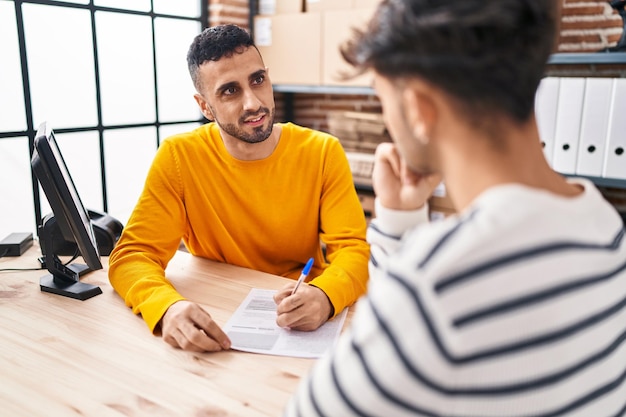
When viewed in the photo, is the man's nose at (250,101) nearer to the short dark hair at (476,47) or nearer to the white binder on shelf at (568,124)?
the short dark hair at (476,47)

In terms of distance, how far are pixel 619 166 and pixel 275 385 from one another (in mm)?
1746

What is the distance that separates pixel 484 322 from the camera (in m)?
0.45

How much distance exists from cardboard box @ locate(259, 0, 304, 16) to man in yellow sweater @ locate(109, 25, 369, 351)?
1.51 metres

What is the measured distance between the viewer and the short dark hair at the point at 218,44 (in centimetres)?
152

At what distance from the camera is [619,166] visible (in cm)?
203

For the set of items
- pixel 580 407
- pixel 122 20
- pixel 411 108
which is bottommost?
pixel 580 407

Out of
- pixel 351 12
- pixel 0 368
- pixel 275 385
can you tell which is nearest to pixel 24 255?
pixel 0 368

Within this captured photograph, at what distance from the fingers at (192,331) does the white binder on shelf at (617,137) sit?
1720 millimetres

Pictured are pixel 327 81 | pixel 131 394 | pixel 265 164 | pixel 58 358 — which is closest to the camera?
pixel 131 394

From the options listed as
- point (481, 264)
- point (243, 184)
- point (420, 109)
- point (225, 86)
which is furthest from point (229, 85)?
point (481, 264)

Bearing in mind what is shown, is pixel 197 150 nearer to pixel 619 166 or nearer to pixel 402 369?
pixel 402 369

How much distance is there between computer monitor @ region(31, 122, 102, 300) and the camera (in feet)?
3.84

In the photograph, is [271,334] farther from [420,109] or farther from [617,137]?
[617,137]

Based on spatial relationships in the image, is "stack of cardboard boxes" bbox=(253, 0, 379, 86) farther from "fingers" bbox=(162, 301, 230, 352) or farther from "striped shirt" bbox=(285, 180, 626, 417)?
"striped shirt" bbox=(285, 180, 626, 417)
